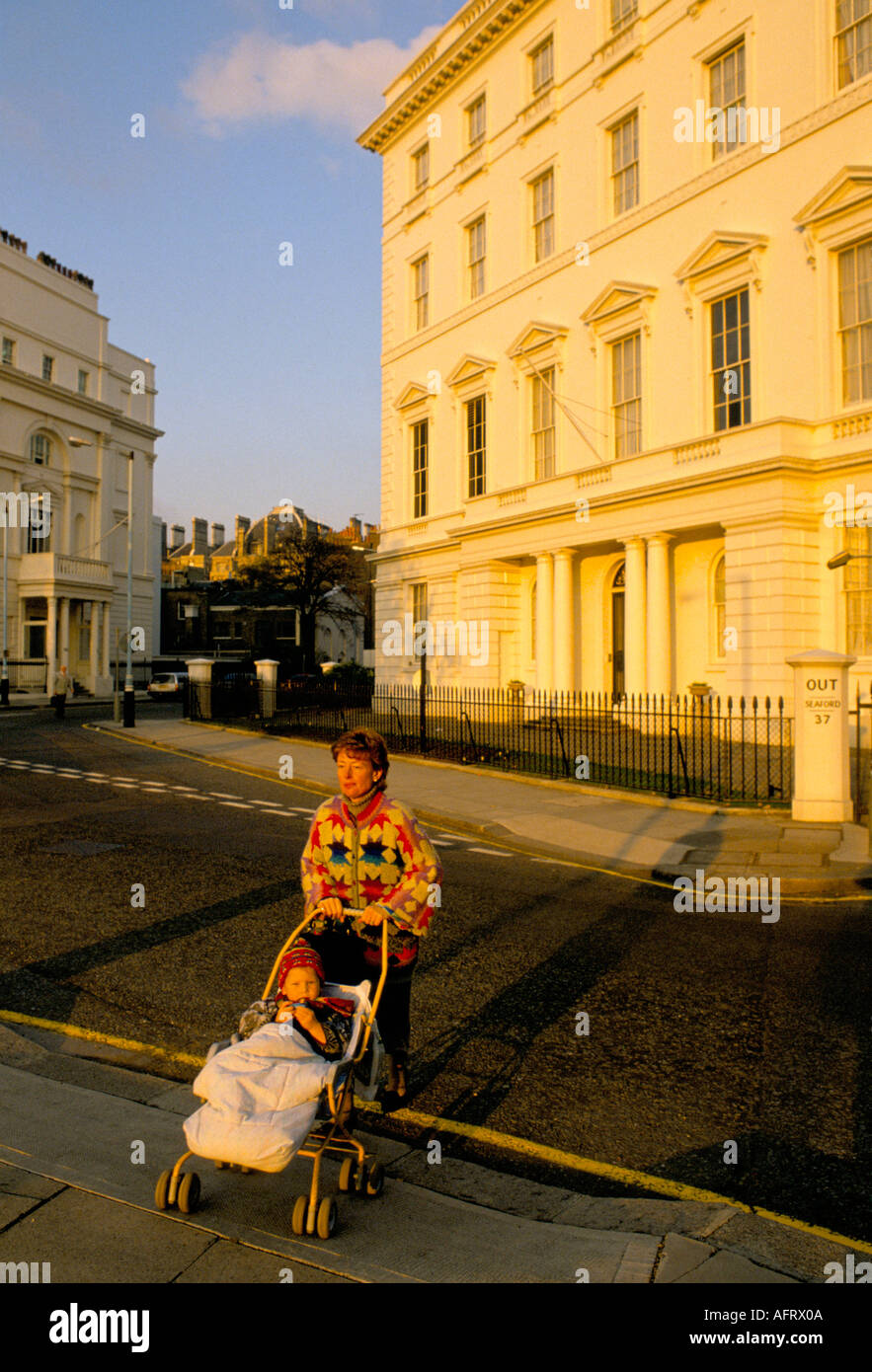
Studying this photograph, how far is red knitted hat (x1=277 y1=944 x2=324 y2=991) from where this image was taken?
3.71m

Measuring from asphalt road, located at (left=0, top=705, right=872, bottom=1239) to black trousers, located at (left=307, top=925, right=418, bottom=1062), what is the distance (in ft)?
1.99

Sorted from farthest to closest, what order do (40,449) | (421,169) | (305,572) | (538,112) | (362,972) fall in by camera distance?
(305,572)
(40,449)
(421,169)
(538,112)
(362,972)

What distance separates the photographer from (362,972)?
13.1 feet

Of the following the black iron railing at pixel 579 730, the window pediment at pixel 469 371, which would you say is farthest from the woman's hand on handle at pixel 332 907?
the window pediment at pixel 469 371

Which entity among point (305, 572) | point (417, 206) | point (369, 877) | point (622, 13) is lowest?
point (369, 877)

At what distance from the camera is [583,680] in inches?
1024

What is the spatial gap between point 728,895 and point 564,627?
53.4ft

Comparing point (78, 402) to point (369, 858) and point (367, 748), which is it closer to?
point (367, 748)

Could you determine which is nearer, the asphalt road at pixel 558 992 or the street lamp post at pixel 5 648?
the asphalt road at pixel 558 992

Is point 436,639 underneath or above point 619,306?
underneath

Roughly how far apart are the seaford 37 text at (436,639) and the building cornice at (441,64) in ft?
56.9

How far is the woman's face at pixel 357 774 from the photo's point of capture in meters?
4.02

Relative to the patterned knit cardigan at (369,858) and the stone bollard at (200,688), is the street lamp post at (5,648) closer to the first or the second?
the stone bollard at (200,688)
